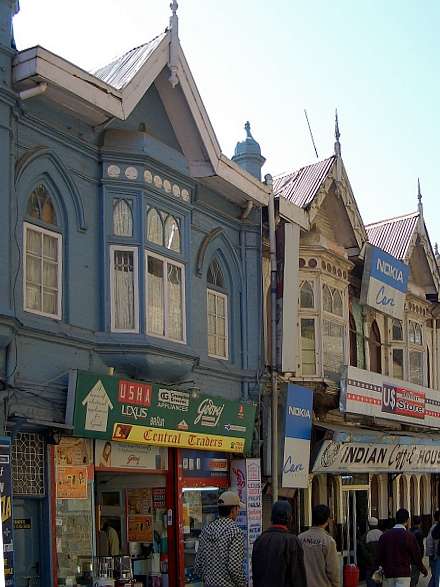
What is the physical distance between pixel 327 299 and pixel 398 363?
16.5ft

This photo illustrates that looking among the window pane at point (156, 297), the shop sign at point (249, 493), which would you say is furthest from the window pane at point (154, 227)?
the shop sign at point (249, 493)

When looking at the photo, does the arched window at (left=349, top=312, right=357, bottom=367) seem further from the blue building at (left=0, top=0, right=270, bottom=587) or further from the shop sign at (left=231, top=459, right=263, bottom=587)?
the shop sign at (left=231, top=459, right=263, bottom=587)

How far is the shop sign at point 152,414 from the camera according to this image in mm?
12656

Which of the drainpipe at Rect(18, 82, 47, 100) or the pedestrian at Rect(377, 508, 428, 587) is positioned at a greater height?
the drainpipe at Rect(18, 82, 47, 100)

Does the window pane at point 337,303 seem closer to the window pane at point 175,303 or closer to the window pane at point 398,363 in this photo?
the window pane at point 398,363

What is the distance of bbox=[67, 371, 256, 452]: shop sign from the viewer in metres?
12.7

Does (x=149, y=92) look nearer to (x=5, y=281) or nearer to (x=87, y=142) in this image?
(x=87, y=142)

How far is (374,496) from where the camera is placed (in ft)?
74.3

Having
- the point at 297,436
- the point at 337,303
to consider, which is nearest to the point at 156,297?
the point at 297,436

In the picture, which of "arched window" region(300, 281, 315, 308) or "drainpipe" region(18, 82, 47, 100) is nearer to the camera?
"drainpipe" region(18, 82, 47, 100)

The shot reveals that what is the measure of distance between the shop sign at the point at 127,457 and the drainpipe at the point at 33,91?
15.7 ft

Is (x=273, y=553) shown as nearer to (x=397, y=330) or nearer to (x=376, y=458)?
(x=376, y=458)

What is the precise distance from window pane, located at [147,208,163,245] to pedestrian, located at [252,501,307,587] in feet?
23.4

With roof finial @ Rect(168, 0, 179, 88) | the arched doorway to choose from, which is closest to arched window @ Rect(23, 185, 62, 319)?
roof finial @ Rect(168, 0, 179, 88)
